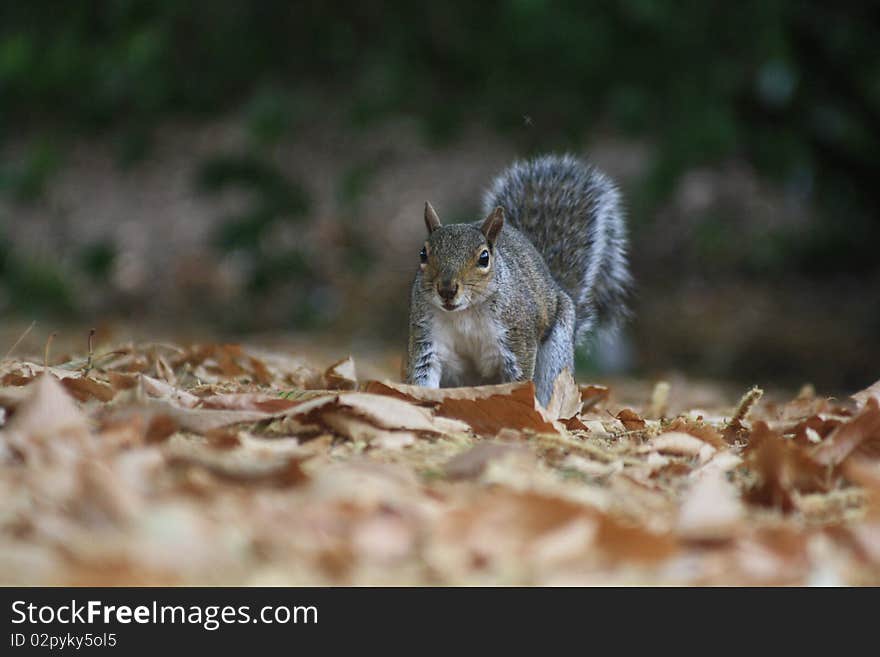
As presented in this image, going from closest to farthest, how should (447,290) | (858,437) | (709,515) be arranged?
(709,515)
(858,437)
(447,290)

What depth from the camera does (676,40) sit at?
5949mm

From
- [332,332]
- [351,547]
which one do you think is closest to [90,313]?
[332,332]

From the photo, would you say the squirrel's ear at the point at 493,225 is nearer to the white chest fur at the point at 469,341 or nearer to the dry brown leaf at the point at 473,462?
the white chest fur at the point at 469,341

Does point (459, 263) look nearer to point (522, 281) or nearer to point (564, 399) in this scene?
point (522, 281)

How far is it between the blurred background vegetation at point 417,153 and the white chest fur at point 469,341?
2631 mm

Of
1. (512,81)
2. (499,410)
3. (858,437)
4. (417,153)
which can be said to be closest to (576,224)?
(499,410)

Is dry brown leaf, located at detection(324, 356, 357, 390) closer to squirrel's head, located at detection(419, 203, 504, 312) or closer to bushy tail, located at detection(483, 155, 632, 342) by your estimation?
squirrel's head, located at detection(419, 203, 504, 312)

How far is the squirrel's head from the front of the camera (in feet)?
8.89

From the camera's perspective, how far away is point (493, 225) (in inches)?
112

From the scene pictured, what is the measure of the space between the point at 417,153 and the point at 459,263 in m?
5.44

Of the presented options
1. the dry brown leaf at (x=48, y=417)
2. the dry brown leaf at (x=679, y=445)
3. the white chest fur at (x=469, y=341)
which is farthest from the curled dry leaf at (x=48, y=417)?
the white chest fur at (x=469, y=341)

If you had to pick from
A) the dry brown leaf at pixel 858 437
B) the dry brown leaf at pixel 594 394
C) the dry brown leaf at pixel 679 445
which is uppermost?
the dry brown leaf at pixel 594 394

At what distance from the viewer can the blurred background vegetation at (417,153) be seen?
6027 millimetres

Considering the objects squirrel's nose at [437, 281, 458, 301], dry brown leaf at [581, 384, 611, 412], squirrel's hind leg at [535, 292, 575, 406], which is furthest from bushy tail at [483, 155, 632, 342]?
squirrel's nose at [437, 281, 458, 301]
